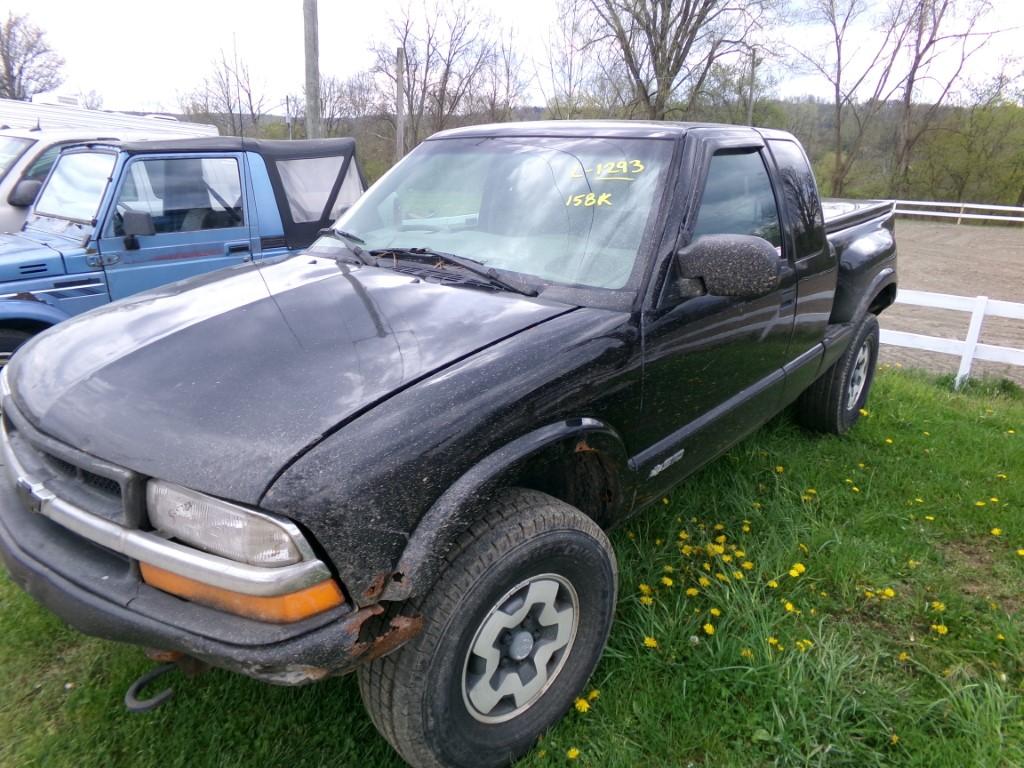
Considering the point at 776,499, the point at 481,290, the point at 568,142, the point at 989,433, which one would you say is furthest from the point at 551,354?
the point at 989,433

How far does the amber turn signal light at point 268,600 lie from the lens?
5.08 feet

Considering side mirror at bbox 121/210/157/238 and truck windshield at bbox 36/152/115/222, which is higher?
truck windshield at bbox 36/152/115/222

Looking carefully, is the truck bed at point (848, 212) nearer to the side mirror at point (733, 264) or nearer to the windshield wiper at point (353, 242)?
the side mirror at point (733, 264)

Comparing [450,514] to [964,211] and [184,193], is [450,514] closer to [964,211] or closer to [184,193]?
[184,193]

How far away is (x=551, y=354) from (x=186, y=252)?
3957mm

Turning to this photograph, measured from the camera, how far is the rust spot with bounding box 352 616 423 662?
5.27ft

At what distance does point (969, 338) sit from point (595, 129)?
5.17m

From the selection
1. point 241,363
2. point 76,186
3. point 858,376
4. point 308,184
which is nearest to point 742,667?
point 241,363

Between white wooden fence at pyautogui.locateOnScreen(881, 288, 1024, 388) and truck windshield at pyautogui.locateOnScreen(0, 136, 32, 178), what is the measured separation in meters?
8.68

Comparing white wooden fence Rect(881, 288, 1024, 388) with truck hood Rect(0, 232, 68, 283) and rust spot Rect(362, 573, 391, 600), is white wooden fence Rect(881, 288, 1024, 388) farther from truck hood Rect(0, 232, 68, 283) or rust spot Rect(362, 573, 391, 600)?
truck hood Rect(0, 232, 68, 283)

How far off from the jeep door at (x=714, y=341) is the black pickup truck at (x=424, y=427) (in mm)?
16

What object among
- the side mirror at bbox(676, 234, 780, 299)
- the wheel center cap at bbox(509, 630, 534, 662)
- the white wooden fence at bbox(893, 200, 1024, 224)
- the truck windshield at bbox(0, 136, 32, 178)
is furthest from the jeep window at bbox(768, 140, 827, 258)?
the white wooden fence at bbox(893, 200, 1024, 224)

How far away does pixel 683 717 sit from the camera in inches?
91.8

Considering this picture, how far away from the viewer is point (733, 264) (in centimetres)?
A: 230
